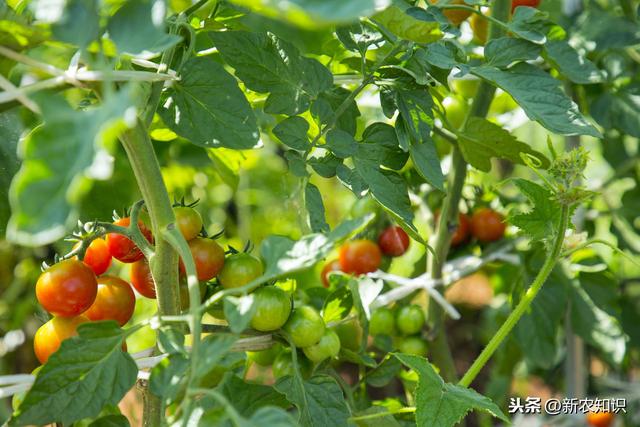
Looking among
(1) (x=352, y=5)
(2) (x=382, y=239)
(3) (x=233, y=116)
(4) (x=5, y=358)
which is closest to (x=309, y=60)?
(3) (x=233, y=116)

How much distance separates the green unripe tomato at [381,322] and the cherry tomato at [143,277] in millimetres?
353

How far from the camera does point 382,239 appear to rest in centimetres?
110

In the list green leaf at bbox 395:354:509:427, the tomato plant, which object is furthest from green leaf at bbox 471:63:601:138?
green leaf at bbox 395:354:509:427

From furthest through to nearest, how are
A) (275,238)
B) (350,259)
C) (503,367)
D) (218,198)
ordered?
1. (218,198)
2. (503,367)
3. (350,259)
4. (275,238)

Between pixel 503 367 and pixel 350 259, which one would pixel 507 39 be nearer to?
pixel 350 259

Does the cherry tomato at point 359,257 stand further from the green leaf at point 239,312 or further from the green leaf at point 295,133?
the green leaf at point 239,312

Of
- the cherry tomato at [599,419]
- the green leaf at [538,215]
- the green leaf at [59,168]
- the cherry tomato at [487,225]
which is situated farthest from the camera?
the cherry tomato at [599,419]

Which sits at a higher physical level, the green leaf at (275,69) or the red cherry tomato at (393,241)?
the green leaf at (275,69)

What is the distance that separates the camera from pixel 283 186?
93 centimetres

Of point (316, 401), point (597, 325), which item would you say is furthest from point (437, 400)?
point (597, 325)

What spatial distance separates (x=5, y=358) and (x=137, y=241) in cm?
115

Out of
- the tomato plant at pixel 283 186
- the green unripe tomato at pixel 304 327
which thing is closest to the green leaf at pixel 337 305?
the tomato plant at pixel 283 186

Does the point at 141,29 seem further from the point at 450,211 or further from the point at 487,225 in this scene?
the point at 487,225

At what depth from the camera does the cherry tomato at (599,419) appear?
1.44 m
